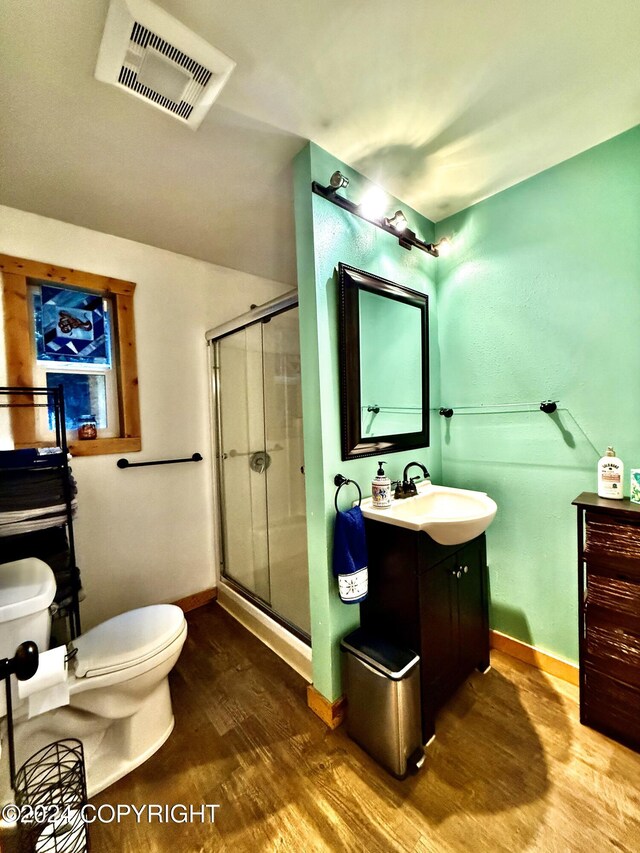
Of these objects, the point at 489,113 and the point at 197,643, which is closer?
the point at 489,113

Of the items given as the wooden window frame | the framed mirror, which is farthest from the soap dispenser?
the wooden window frame

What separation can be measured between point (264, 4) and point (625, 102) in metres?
1.32

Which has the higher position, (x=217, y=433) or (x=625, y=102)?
(x=625, y=102)

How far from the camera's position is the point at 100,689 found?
1156 mm

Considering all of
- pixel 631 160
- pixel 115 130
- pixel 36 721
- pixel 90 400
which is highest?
pixel 115 130

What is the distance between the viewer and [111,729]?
1.27 meters

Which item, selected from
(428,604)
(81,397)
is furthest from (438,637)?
(81,397)

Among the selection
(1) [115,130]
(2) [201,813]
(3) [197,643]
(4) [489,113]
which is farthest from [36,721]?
(4) [489,113]

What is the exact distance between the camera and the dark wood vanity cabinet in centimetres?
123

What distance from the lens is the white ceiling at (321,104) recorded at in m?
0.92

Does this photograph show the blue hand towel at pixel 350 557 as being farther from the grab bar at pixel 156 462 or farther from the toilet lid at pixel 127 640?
the grab bar at pixel 156 462

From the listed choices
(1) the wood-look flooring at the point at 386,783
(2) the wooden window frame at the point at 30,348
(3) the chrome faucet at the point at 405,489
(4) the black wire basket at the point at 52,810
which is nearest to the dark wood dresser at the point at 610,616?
(1) the wood-look flooring at the point at 386,783

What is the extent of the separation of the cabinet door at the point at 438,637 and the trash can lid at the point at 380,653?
8cm

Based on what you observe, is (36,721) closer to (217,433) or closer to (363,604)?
(363,604)
